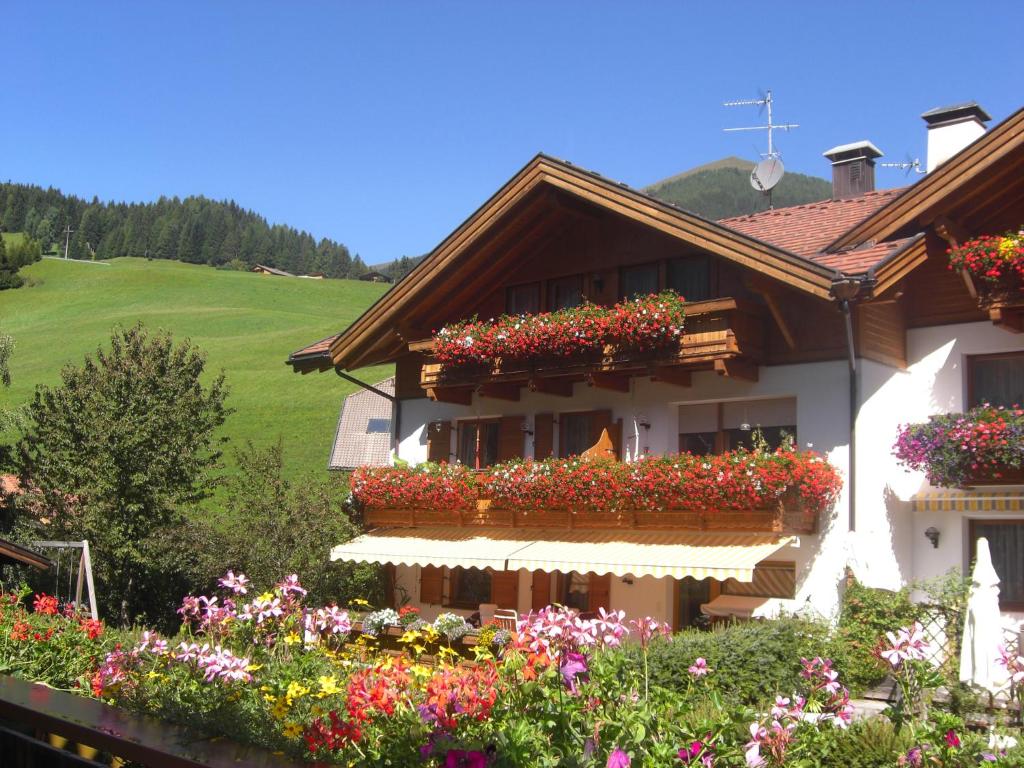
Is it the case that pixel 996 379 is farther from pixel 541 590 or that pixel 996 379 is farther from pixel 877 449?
pixel 541 590

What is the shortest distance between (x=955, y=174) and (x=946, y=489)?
14.2 feet

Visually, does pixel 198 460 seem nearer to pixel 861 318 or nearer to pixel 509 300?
pixel 509 300

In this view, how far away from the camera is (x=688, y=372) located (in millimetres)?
18453

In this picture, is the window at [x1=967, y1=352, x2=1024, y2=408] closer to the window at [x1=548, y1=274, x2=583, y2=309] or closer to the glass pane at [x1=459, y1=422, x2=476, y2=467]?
the window at [x1=548, y1=274, x2=583, y2=309]

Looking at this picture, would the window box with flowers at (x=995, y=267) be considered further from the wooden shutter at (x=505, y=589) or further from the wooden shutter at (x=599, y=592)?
the wooden shutter at (x=505, y=589)

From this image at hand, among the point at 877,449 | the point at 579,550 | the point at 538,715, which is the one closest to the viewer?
the point at 538,715

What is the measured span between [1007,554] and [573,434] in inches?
295

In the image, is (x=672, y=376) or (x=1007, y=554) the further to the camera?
(x=672, y=376)

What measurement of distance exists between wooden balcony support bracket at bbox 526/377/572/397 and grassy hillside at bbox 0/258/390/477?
26237mm

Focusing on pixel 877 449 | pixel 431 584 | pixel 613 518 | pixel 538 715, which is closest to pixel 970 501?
pixel 877 449

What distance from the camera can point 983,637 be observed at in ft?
40.5

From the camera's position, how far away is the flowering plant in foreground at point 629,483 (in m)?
16.0

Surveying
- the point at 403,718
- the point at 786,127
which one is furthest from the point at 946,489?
the point at 403,718

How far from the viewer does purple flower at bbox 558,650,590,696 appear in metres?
5.60
